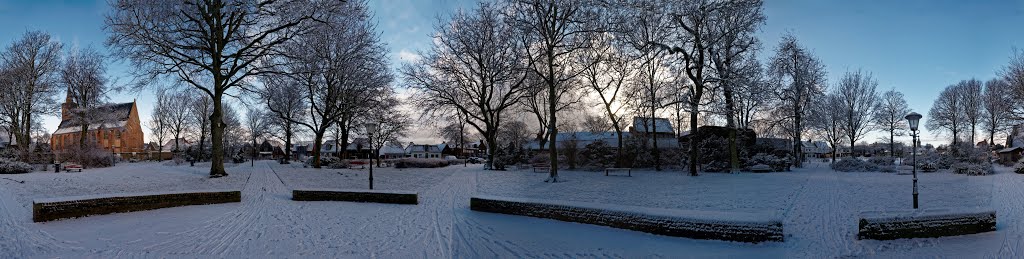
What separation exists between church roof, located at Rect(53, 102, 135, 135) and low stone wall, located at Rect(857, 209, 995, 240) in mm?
48669

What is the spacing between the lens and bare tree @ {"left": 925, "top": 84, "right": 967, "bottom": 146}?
49.2m

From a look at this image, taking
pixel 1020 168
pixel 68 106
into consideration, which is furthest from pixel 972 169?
pixel 68 106

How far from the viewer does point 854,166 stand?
31.1 metres

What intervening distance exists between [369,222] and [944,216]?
9.81m

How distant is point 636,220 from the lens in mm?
8422

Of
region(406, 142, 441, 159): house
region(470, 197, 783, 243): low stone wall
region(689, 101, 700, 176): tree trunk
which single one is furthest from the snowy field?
region(406, 142, 441, 159): house

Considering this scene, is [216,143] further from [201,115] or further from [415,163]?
[201,115]

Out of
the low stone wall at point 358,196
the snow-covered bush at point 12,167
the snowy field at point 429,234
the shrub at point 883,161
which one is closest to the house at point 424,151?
the snow-covered bush at point 12,167

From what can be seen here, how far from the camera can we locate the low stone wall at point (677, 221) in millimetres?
7500

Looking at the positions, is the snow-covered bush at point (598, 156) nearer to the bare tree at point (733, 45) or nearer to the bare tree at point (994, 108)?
the bare tree at point (733, 45)

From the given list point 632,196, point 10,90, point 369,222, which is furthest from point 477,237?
point 10,90

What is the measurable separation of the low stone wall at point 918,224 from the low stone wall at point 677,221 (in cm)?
165

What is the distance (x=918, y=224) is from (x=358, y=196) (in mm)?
11762

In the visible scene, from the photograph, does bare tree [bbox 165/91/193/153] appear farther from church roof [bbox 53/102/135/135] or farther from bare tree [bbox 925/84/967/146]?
bare tree [bbox 925/84/967/146]
